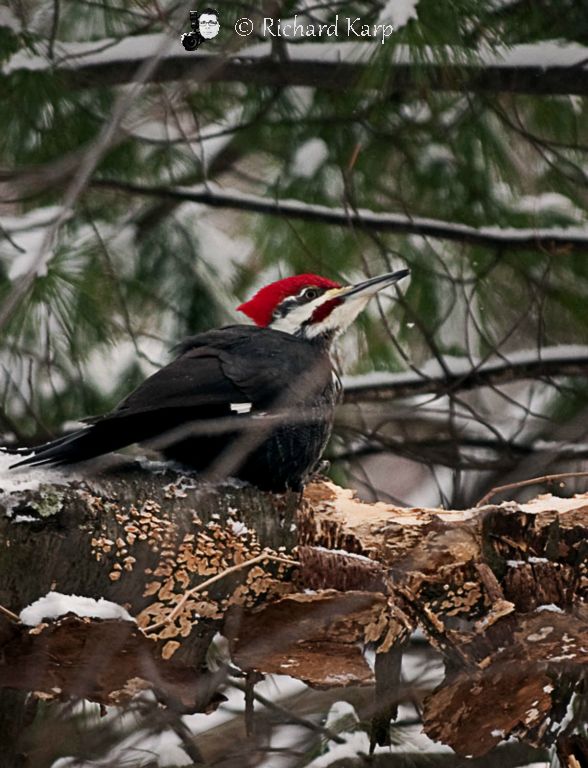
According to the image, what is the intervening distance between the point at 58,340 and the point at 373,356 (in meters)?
0.92

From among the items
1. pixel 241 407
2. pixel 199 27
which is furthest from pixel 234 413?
pixel 199 27

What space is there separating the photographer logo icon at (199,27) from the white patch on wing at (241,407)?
1.37 metres

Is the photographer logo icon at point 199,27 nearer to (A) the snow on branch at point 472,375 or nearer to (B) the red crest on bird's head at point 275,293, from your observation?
(B) the red crest on bird's head at point 275,293

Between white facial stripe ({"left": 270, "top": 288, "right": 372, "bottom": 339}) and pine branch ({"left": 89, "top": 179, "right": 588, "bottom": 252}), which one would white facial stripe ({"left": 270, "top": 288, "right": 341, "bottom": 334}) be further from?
pine branch ({"left": 89, "top": 179, "right": 588, "bottom": 252})

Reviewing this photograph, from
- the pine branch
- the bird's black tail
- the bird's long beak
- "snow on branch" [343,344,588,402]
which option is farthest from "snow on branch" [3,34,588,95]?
the bird's black tail

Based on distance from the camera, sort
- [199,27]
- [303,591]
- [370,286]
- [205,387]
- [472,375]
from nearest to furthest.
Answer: [303,591] → [205,387] → [370,286] → [199,27] → [472,375]

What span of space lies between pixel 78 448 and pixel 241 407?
0.43m

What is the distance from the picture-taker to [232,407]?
2.40 meters

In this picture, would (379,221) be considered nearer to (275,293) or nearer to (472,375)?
(472,375)

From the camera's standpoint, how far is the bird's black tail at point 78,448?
2014 mm

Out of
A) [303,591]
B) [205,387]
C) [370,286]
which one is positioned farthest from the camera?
[370,286]

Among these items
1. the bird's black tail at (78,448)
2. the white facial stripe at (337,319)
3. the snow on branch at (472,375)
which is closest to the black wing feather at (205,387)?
the bird's black tail at (78,448)

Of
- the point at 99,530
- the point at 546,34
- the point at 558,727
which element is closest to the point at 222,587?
the point at 99,530

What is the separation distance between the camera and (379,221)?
11.5 feet
